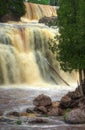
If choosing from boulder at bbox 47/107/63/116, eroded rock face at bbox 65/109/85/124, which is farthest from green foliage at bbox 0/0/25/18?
eroded rock face at bbox 65/109/85/124

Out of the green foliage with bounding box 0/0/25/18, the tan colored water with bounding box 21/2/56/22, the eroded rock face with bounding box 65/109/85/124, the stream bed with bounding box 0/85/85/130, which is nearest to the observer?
the stream bed with bounding box 0/85/85/130

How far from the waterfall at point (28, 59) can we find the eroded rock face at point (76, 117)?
14962 mm

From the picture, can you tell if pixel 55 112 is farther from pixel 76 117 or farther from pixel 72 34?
pixel 72 34

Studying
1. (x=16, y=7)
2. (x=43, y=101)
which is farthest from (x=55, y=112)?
(x=16, y=7)

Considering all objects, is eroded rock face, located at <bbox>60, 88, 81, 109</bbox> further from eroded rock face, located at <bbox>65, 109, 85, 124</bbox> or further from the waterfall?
the waterfall

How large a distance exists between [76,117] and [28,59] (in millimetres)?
18253

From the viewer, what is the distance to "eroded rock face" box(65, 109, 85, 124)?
21.5m

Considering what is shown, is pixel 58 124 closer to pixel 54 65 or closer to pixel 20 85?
pixel 20 85

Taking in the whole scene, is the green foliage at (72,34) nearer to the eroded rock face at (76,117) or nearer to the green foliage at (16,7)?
the eroded rock face at (76,117)

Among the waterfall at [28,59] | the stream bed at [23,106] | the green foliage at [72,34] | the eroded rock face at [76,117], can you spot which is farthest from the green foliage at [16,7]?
the eroded rock face at [76,117]

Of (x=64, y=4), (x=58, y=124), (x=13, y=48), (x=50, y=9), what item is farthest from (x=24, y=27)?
(x=50, y=9)

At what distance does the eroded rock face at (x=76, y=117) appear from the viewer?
21.5m

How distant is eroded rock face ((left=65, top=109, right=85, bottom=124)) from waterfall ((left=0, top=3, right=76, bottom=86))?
14962 mm

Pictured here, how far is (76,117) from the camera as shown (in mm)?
21656
